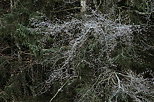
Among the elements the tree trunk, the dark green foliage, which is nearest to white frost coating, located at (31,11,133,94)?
the dark green foliage

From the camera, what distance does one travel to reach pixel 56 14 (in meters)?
6.25

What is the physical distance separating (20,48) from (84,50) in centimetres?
164

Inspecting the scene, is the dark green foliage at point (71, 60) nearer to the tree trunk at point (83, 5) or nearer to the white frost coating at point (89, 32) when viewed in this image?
the white frost coating at point (89, 32)

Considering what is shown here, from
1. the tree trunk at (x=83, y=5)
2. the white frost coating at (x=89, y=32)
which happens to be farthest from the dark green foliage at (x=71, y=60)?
the tree trunk at (x=83, y=5)

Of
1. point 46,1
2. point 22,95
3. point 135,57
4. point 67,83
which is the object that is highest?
point 46,1

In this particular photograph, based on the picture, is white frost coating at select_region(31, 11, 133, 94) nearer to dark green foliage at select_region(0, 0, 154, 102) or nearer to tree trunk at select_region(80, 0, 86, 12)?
dark green foliage at select_region(0, 0, 154, 102)

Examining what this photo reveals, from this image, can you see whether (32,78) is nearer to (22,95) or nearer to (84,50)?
(22,95)

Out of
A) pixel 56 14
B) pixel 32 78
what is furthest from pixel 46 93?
pixel 56 14

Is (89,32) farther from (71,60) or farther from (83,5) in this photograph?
(83,5)

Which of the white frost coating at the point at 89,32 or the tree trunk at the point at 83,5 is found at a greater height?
the tree trunk at the point at 83,5

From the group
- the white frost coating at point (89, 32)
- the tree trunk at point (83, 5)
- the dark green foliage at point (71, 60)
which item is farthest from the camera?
the tree trunk at point (83, 5)

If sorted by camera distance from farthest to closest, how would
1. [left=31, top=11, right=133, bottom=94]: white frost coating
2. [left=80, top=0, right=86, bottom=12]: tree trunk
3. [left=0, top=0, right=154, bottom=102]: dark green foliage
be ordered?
1. [left=80, top=0, right=86, bottom=12]: tree trunk
2. [left=0, top=0, right=154, bottom=102]: dark green foliage
3. [left=31, top=11, right=133, bottom=94]: white frost coating

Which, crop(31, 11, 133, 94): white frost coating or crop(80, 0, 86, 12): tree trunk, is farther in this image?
crop(80, 0, 86, 12): tree trunk

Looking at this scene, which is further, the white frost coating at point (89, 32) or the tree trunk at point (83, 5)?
the tree trunk at point (83, 5)
